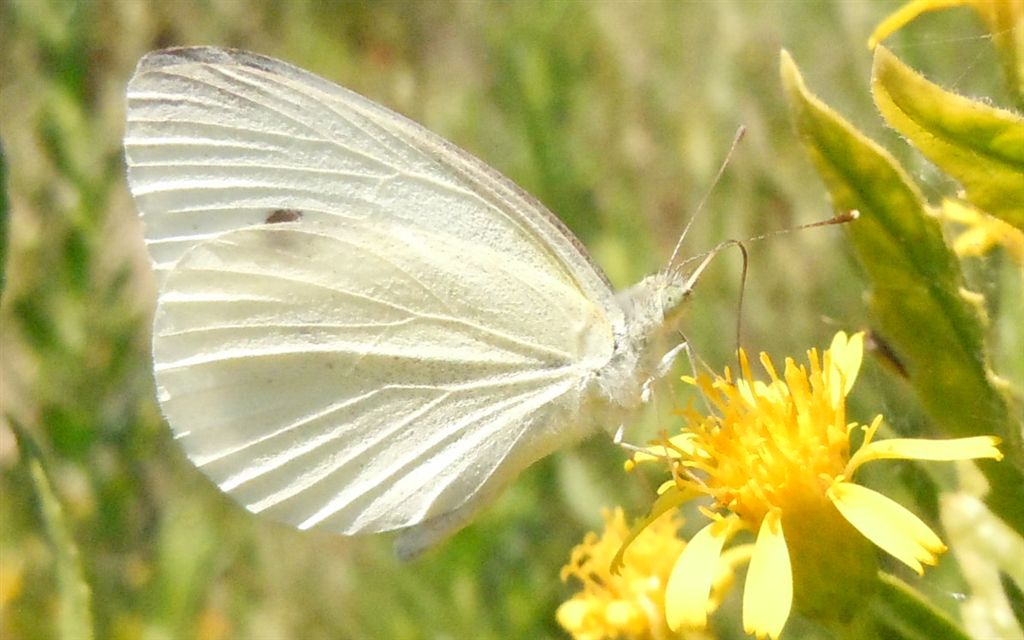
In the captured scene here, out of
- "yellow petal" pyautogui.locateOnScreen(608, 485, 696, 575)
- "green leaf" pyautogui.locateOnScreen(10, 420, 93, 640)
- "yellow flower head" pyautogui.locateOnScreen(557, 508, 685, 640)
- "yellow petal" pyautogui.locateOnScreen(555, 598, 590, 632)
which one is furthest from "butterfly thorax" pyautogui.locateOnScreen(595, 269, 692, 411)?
"green leaf" pyautogui.locateOnScreen(10, 420, 93, 640)

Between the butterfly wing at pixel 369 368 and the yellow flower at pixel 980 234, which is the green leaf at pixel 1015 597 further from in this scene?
the butterfly wing at pixel 369 368

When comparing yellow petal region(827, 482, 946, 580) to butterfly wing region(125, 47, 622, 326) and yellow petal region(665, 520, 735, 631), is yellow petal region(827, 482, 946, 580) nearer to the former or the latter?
yellow petal region(665, 520, 735, 631)

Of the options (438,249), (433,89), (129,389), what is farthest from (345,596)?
(433,89)

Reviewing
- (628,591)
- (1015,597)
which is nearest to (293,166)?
(628,591)

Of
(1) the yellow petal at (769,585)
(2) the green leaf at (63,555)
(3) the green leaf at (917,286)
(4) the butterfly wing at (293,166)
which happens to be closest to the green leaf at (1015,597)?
(3) the green leaf at (917,286)

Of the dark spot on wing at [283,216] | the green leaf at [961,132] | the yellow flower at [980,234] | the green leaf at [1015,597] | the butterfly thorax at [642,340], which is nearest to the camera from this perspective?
the green leaf at [961,132]

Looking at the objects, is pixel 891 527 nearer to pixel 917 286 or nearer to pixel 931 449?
pixel 931 449
